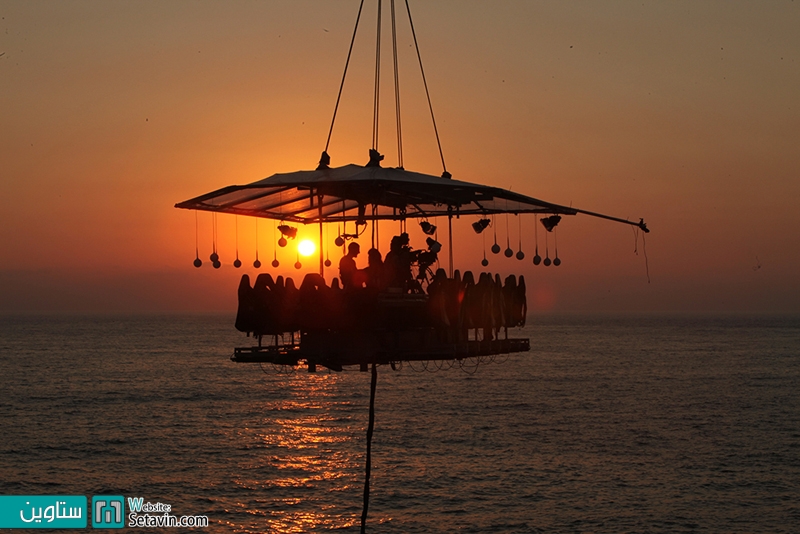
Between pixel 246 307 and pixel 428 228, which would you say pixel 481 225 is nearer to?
pixel 428 228

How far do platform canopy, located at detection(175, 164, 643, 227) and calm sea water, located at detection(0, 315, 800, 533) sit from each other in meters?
24.4

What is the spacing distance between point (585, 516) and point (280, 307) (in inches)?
1196

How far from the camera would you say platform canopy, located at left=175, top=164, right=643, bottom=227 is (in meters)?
13.6

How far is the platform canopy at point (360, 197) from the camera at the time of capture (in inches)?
535

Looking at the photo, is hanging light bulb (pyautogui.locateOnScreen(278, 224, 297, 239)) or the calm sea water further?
the calm sea water

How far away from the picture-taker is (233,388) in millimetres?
90125

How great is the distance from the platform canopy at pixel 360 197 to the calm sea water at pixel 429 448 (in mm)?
24381

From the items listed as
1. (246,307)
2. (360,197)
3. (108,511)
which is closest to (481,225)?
(360,197)

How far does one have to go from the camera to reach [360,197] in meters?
15.4

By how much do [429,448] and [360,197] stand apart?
4193cm

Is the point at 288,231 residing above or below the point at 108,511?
above

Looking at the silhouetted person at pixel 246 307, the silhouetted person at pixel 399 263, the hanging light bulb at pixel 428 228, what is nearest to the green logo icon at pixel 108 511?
the hanging light bulb at pixel 428 228

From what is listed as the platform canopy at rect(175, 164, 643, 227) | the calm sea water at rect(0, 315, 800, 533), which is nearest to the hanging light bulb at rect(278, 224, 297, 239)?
the platform canopy at rect(175, 164, 643, 227)

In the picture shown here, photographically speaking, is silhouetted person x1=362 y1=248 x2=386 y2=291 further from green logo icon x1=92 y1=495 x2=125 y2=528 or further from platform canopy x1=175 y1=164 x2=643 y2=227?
green logo icon x1=92 y1=495 x2=125 y2=528
